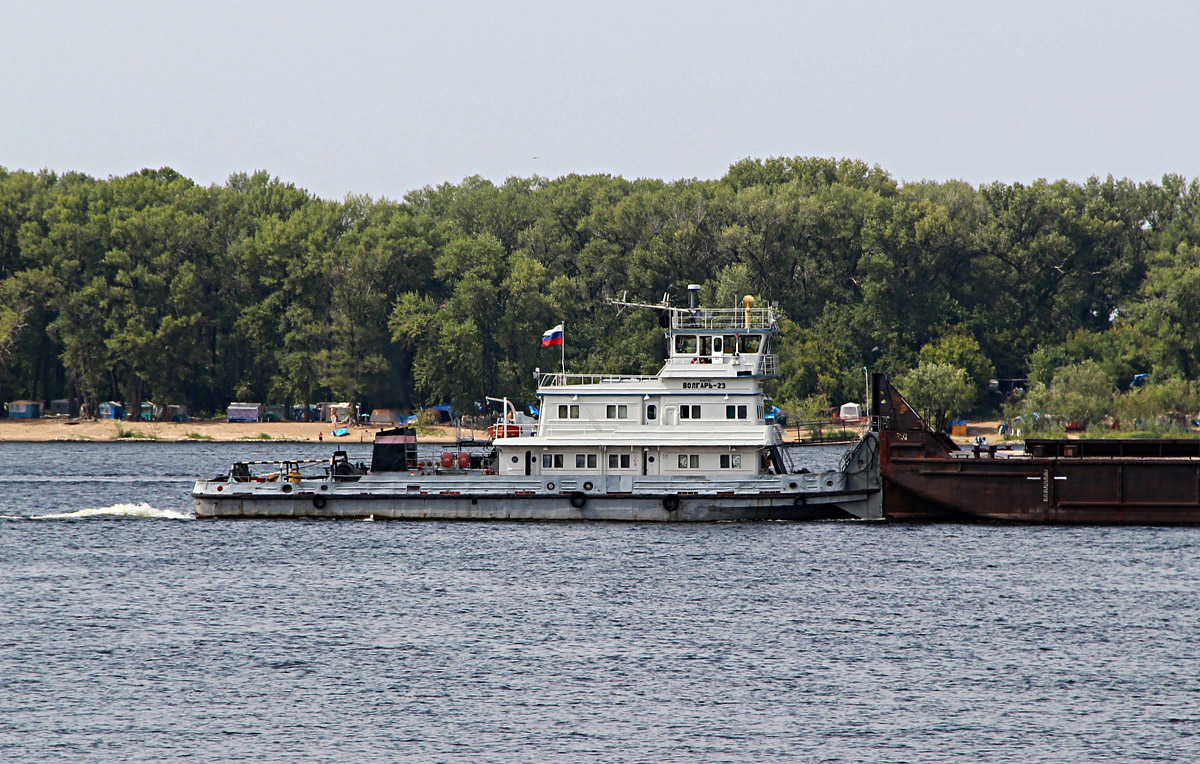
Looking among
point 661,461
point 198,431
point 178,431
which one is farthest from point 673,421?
point 178,431

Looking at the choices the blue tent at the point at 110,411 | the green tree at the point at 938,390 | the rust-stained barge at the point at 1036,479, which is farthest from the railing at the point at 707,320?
the blue tent at the point at 110,411

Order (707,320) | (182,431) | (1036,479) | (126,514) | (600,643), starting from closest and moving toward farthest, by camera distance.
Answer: (600,643), (1036,479), (707,320), (126,514), (182,431)

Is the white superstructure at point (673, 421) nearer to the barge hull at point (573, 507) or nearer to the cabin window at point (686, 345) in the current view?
the cabin window at point (686, 345)

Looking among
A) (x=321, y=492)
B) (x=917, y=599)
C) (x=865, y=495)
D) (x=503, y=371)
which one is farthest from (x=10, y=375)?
(x=917, y=599)

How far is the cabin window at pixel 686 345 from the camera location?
49062mm

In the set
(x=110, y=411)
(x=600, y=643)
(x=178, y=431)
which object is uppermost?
(x=110, y=411)

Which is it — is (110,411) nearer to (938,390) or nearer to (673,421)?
(938,390)

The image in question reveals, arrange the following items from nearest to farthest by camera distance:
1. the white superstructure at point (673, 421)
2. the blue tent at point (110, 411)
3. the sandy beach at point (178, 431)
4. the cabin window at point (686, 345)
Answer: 1. the white superstructure at point (673, 421)
2. the cabin window at point (686, 345)
3. the sandy beach at point (178, 431)
4. the blue tent at point (110, 411)

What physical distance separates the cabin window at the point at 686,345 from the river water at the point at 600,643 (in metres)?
6.02

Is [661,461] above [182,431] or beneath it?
beneath

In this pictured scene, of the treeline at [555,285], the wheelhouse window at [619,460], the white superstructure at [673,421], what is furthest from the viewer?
the treeline at [555,285]

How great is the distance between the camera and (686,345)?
1933 inches

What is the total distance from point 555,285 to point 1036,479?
2973 inches

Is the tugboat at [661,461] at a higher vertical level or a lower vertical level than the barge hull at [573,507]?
higher
